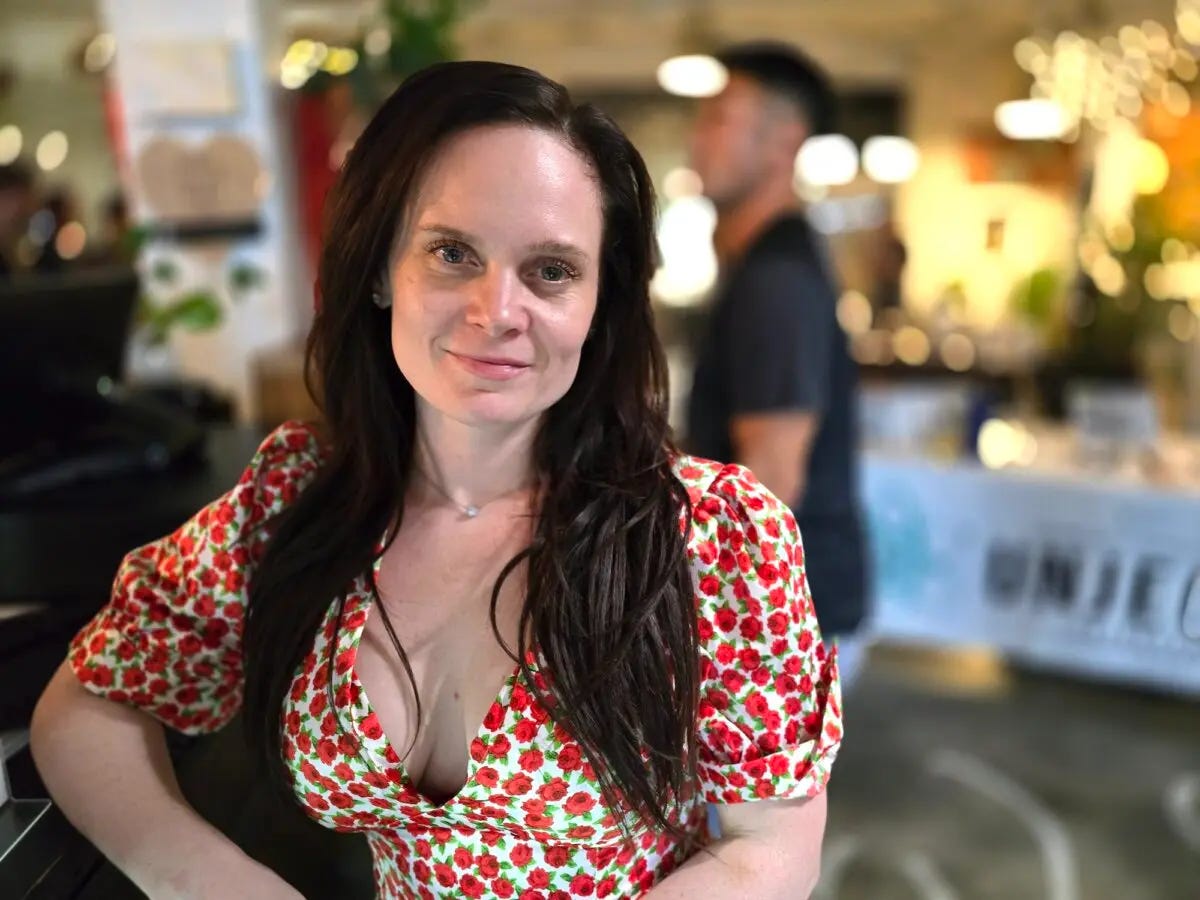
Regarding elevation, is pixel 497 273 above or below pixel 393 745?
above

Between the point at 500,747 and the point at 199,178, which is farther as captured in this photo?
the point at 199,178

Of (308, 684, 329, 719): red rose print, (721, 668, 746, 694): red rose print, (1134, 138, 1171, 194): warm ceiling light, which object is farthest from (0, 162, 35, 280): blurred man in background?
(1134, 138, 1171, 194): warm ceiling light

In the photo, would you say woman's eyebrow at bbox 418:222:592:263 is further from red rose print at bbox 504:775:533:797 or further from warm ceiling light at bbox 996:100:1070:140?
warm ceiling light at bbox 996:100:1070:140

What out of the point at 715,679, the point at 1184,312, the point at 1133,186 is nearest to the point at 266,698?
the point at 715,679

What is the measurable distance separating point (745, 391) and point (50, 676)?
40.8 inches

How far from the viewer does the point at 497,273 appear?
0.74 metres

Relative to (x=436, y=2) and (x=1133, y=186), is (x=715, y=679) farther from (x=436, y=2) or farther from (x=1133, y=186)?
(x=1133, y=186)

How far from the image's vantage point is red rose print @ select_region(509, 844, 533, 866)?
83 cm

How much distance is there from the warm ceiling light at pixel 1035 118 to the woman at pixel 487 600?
16.6ft

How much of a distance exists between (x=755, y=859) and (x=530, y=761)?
195mm

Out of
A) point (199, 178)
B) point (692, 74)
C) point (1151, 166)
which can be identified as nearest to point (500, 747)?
point (199, 178)

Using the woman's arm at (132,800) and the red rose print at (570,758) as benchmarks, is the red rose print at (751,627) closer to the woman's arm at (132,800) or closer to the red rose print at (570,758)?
the red rose print at (570,758)

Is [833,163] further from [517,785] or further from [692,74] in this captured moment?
[517,785]

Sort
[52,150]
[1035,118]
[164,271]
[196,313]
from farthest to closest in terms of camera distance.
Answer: [52,150] < [1035,118] < [164,271] < [196,313]
